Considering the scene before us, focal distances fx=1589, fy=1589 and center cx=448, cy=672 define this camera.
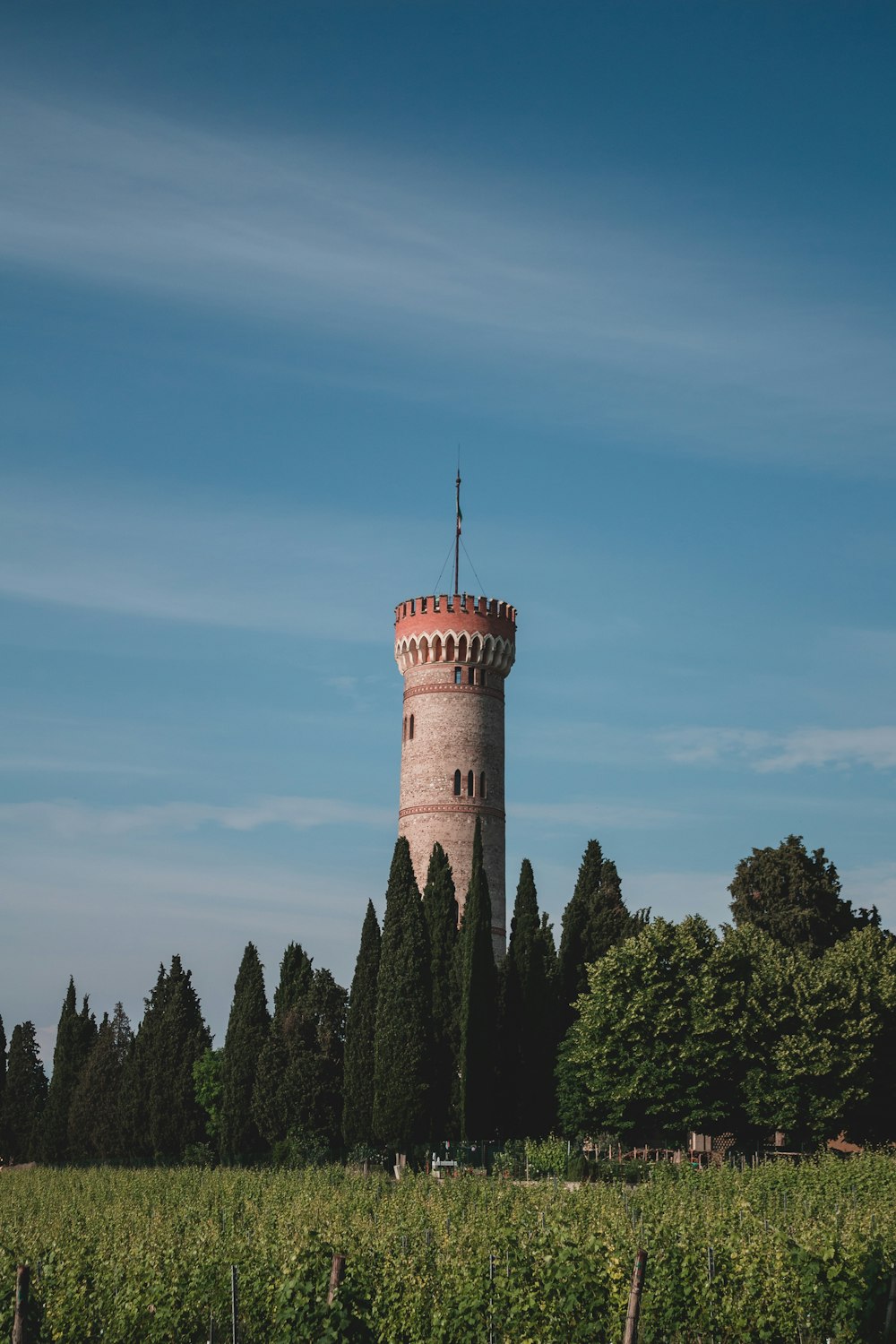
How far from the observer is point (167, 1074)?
60062 millimetres

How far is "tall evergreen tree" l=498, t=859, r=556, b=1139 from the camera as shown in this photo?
5038cm

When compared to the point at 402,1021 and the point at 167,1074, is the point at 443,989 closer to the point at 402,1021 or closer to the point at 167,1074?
the point at 402,1021

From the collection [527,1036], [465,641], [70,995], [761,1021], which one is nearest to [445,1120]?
[527,1036]

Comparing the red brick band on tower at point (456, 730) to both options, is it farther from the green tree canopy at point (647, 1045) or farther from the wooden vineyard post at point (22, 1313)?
the wooden vineyard post at point (22, 1313)

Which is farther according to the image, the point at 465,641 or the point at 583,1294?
the point at 465,641

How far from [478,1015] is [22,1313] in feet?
114

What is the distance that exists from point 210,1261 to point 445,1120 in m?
28.4

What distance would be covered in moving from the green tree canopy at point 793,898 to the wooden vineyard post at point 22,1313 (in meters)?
47.3

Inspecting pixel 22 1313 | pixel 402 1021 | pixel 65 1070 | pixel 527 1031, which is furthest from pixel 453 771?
pixel 22 1313

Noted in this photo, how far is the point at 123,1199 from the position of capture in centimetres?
3397

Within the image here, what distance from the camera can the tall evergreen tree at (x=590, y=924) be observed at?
5512 centimetres

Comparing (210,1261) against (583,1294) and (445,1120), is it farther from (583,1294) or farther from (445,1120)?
(445,1120)

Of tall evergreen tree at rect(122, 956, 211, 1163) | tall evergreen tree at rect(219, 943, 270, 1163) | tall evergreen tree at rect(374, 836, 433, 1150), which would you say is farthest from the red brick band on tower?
tall evergreen tree at rect(122, 956, 211, 1163)

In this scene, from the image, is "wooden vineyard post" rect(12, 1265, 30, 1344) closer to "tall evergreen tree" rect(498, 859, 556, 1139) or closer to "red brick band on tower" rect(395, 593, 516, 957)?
"tall evergreen tree" rect(498, 859, 556, 1139)
